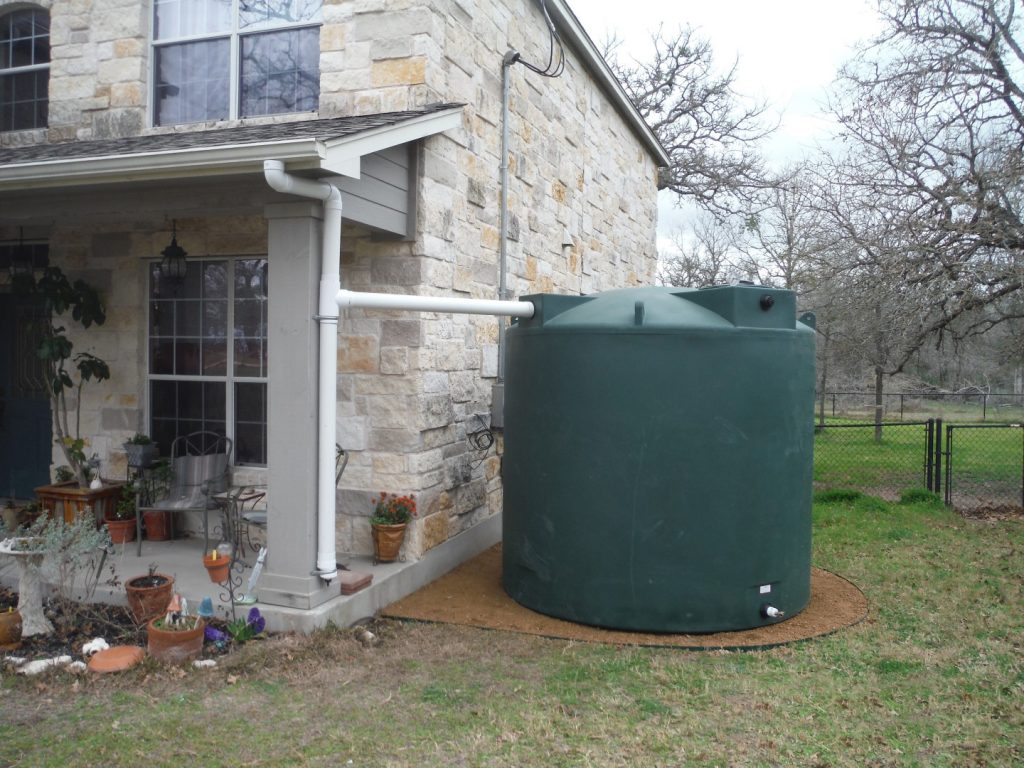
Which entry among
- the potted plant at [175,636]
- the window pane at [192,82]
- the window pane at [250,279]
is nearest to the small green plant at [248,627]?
the potted plant at [175,636]

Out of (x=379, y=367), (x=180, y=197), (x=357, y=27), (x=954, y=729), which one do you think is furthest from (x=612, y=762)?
(x=357, y=27)

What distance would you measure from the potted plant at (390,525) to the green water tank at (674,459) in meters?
1.02

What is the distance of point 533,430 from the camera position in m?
5.41

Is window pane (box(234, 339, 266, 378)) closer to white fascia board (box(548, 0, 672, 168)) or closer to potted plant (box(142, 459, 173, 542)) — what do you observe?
potted plant (box(142, 459, 173, 542))

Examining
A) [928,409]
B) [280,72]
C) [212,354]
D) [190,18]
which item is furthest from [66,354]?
[928,409]

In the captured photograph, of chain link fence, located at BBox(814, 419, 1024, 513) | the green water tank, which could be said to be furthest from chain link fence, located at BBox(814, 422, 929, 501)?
the green water tank

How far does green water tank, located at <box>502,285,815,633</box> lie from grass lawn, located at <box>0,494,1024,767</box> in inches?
16.2

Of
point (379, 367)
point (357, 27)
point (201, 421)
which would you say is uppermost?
point (357, 27)

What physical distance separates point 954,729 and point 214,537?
16.5ft

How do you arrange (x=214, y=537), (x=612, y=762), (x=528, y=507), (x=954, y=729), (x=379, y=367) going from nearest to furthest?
1. (x=612, y=762)
2. (x=954, y=729)
3. (x=528, y=507)
4. (x=379, y=367)
5. (x=214, y=537)

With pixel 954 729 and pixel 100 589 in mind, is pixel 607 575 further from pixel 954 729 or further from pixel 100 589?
pixel 100 589

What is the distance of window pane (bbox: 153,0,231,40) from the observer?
21.4ft

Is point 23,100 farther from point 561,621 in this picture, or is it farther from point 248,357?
point 561,621

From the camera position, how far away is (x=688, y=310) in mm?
5105
